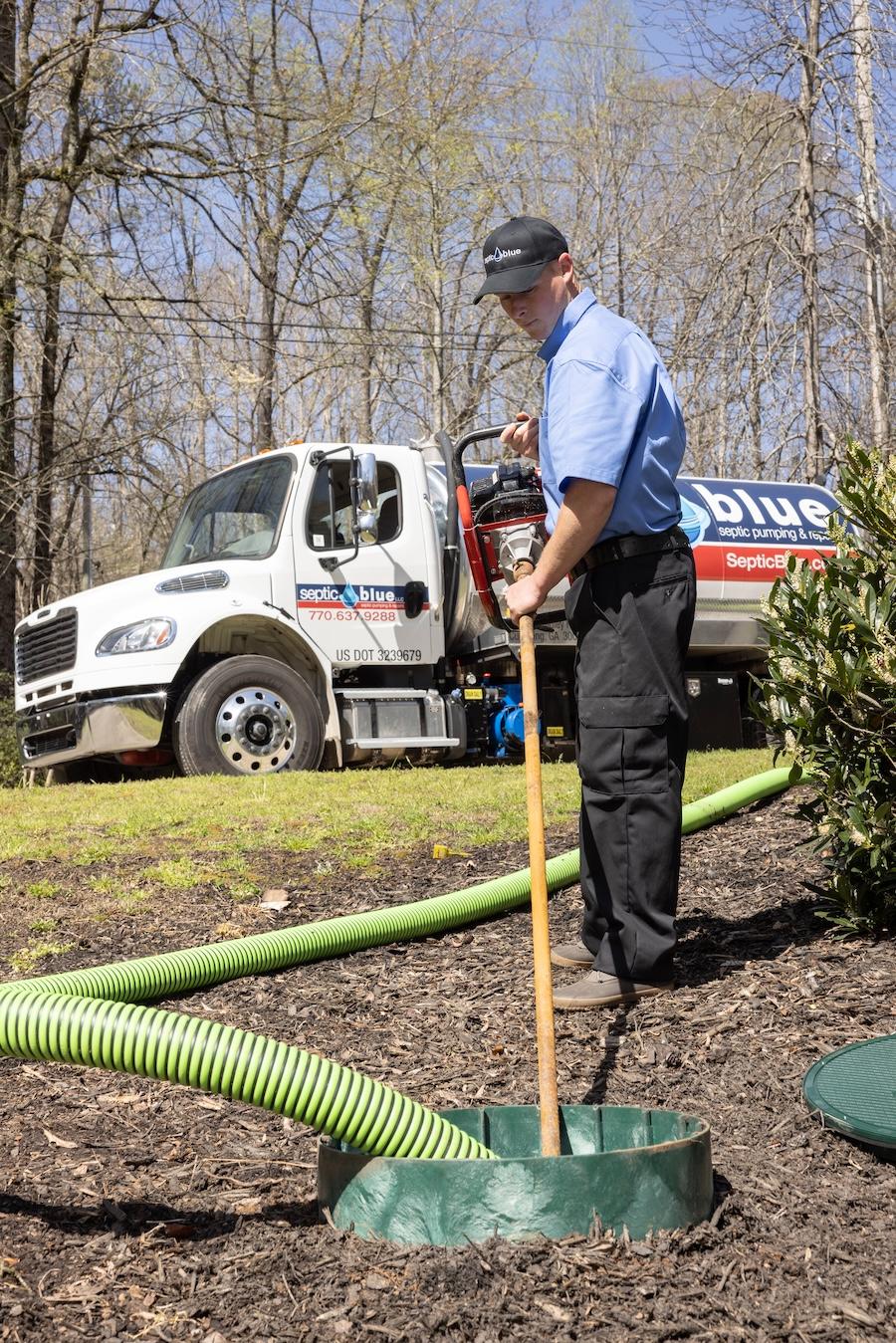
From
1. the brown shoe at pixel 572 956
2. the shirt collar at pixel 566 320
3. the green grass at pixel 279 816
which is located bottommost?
the brown shoe at pixel 572 956

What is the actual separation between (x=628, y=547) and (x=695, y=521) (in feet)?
27.2

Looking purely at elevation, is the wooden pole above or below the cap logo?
below

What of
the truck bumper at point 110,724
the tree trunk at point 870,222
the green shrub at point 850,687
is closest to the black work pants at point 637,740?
the green shrub at point 850,687

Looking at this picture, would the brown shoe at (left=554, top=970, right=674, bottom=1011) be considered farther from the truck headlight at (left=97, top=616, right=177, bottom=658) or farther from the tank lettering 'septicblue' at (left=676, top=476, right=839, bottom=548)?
the tank lettering 'septicblue' at (left=676, top=476, right=839, bottom=548)

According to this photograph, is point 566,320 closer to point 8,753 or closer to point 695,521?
point 695,521

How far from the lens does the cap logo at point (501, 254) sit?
149 inches

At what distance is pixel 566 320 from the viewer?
389 centimetres

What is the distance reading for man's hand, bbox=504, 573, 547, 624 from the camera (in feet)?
11.2

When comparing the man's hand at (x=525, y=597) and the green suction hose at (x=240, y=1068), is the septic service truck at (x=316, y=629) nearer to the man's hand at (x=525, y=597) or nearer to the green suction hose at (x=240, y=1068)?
the man's hand at (x=525, y=597)

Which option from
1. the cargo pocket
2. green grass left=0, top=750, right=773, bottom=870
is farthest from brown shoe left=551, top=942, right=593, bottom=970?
green grass left=0, top=750, right=773, bottom=870

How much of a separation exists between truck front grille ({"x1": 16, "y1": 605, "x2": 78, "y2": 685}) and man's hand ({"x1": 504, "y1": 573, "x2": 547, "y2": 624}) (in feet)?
24.9

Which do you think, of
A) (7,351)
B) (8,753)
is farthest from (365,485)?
(7,351)

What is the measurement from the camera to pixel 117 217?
1561cm

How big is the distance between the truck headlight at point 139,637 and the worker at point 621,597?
6.66 m
